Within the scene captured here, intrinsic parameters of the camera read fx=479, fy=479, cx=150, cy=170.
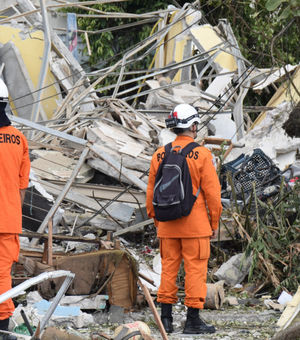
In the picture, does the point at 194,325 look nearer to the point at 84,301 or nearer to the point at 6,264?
the point at 84,301

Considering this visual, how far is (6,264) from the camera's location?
10.3 feet

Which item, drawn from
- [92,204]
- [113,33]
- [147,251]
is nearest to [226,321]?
[147,251]

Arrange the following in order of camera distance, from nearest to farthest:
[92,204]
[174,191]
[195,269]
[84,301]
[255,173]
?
[174,191]
[195,269]
[84,301]
[255,173]
[92,204]

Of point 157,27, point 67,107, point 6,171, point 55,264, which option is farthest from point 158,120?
point 6,171

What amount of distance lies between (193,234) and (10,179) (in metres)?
1.42

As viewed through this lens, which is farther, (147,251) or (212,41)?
(212,41)

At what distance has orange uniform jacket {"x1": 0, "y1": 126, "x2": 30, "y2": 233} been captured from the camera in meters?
3.19

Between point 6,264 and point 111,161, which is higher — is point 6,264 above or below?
below

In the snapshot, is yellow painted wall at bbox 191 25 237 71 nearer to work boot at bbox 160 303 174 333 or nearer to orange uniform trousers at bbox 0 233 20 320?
work boot at bbox 160 303 174 333

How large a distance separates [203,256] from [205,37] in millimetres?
8208

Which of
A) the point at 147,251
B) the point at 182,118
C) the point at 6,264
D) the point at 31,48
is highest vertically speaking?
the point at 31,48

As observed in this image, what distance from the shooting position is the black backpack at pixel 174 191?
11.8 ft

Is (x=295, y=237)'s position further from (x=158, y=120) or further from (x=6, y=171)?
(x=158, y=120)

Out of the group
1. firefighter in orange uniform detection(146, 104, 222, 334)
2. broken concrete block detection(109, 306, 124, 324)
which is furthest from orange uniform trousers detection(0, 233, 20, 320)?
firefighter in orange uniform detection(146, 104, 222, 334)
